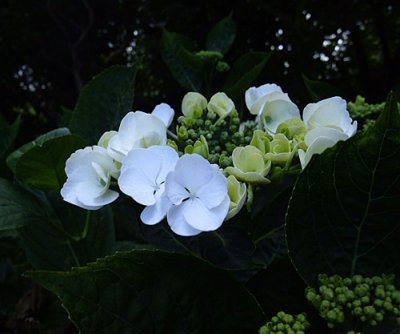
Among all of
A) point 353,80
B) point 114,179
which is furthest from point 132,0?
point 114,179

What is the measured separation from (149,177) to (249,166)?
0.10 m

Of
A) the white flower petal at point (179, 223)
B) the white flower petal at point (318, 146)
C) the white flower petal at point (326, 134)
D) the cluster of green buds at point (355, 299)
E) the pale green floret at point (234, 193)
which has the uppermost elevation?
the white flower petal at point (326, 134)

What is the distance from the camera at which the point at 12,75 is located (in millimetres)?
2092

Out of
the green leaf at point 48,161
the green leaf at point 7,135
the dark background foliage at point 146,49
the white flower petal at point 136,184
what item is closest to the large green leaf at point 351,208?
the white flower petal at point 136,184

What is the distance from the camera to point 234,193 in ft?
1.76

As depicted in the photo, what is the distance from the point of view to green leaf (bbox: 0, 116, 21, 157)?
3.66 ft

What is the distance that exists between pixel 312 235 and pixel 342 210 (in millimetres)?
39

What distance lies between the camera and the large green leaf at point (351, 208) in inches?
20.1

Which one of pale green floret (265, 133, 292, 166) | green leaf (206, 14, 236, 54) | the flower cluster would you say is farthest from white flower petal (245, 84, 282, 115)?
green leaf (206, 14, 236, 54)

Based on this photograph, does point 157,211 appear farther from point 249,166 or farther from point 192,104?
point 192,104

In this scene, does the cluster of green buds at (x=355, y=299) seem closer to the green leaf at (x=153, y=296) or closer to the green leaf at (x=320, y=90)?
the green leaf at (x=153, y=296)

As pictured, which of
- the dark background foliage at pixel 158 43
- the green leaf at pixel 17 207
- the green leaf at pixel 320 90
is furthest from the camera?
the dark background foliage at pixel 158 43

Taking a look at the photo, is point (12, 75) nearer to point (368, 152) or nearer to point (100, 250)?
point (100, 250)

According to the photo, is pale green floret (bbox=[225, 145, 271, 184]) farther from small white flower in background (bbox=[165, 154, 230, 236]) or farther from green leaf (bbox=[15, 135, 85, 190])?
green leaf (bbox=[15, 135, 85, 190])
